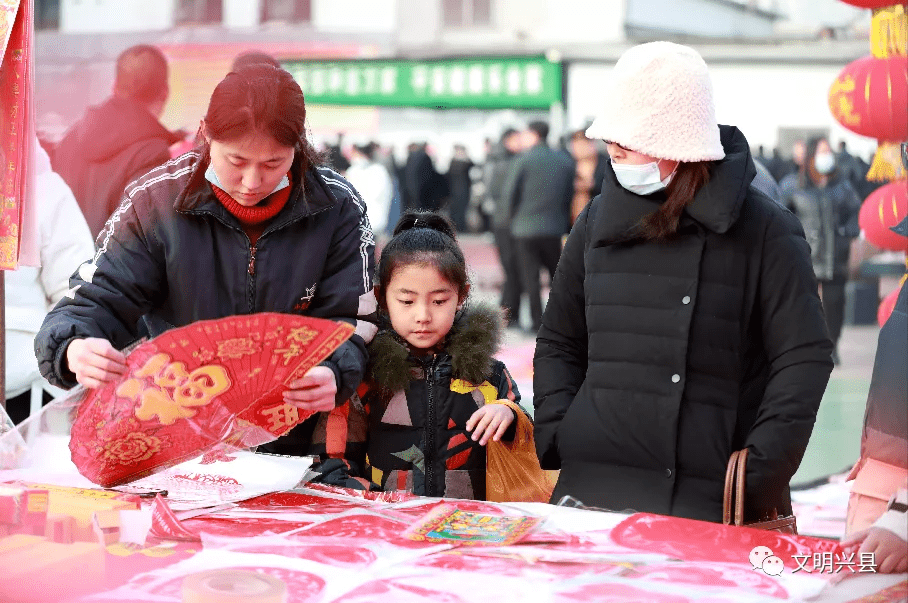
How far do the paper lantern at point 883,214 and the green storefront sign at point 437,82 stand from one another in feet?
38.6

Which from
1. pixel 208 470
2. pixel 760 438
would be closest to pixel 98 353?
pixel 208 470

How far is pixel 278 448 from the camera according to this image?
6.42ft

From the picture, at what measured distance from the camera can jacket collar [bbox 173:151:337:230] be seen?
1713 mm

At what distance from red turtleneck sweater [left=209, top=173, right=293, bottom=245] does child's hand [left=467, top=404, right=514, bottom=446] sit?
0.47m

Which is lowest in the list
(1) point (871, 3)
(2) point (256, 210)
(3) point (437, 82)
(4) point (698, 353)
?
(4) point (698, 353)

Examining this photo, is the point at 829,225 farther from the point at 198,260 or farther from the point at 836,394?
the point at 198,260

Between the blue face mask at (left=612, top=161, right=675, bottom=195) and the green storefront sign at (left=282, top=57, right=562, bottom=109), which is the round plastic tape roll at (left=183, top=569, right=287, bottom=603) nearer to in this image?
the blue face mask at (left=612, top=161, right=675, bottom=195)

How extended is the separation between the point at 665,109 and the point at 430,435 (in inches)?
29.1

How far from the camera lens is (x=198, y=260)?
174 cm

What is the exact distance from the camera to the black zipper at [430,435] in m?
2.07

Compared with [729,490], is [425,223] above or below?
above

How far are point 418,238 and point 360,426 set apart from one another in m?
0.37

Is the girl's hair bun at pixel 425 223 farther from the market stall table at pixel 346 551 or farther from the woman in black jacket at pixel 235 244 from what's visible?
the market stall table at pixel 346 551

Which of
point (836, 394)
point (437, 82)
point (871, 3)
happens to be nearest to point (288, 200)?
point (871, 3)
